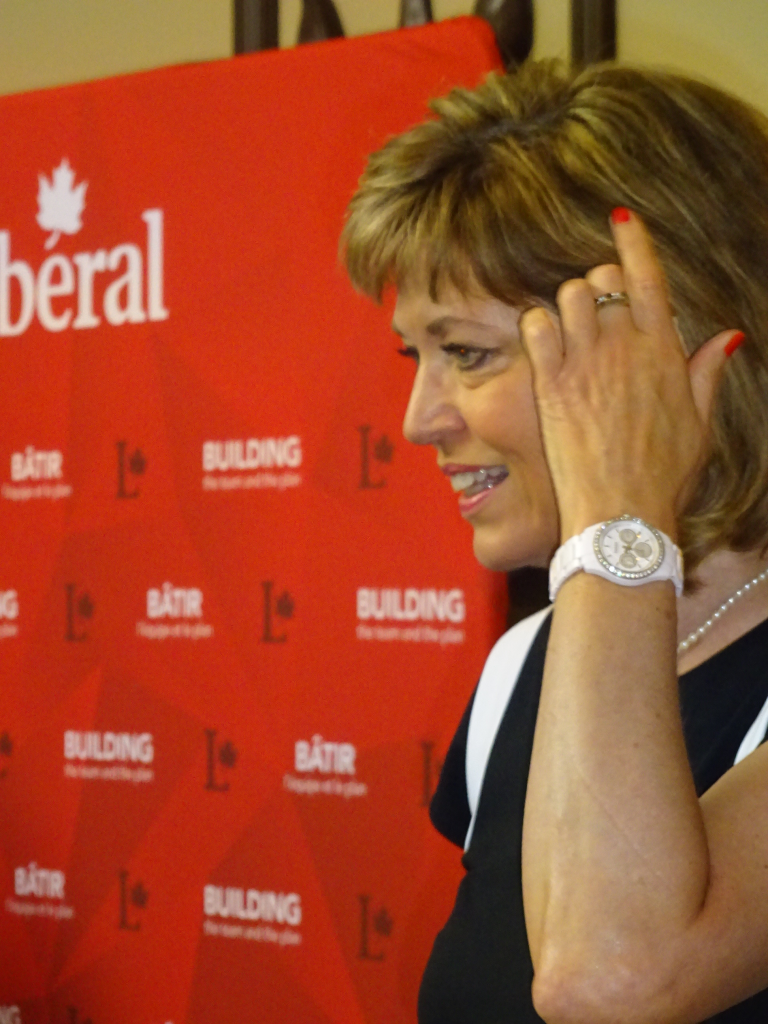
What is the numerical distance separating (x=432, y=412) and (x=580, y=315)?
300 mm

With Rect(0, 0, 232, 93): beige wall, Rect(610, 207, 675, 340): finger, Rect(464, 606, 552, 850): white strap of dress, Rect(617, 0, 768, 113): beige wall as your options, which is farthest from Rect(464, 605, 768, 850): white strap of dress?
Rect(0, 0, 232, 93): beige wall

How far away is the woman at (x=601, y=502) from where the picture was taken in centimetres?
84

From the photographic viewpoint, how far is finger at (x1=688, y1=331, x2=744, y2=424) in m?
0.99

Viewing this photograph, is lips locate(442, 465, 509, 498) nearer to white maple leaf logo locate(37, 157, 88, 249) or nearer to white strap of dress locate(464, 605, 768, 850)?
white strap of dress locate(464, 605, 768, 850)

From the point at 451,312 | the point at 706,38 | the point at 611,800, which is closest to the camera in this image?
the point at 611,800

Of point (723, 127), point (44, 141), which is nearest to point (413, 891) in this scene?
point (723, 127)

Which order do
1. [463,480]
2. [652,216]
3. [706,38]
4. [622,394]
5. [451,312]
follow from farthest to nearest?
1. [706,38]
2. [463,480]
3. [451,312]
4. [652,216]
5. [622,394]

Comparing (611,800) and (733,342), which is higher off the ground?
(733,342)

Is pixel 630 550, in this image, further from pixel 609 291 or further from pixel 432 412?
pixel 432 412

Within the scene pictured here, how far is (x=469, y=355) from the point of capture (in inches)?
47.0

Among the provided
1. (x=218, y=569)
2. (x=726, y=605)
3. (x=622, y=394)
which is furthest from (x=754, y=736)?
(x=218, y=569)

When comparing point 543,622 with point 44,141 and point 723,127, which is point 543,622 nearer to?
point 723,127

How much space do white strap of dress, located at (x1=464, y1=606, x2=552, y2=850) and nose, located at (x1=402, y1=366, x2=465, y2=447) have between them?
254 mm

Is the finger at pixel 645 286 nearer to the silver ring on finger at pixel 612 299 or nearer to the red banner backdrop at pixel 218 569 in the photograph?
the silver ring on finger at pixel 612 299
